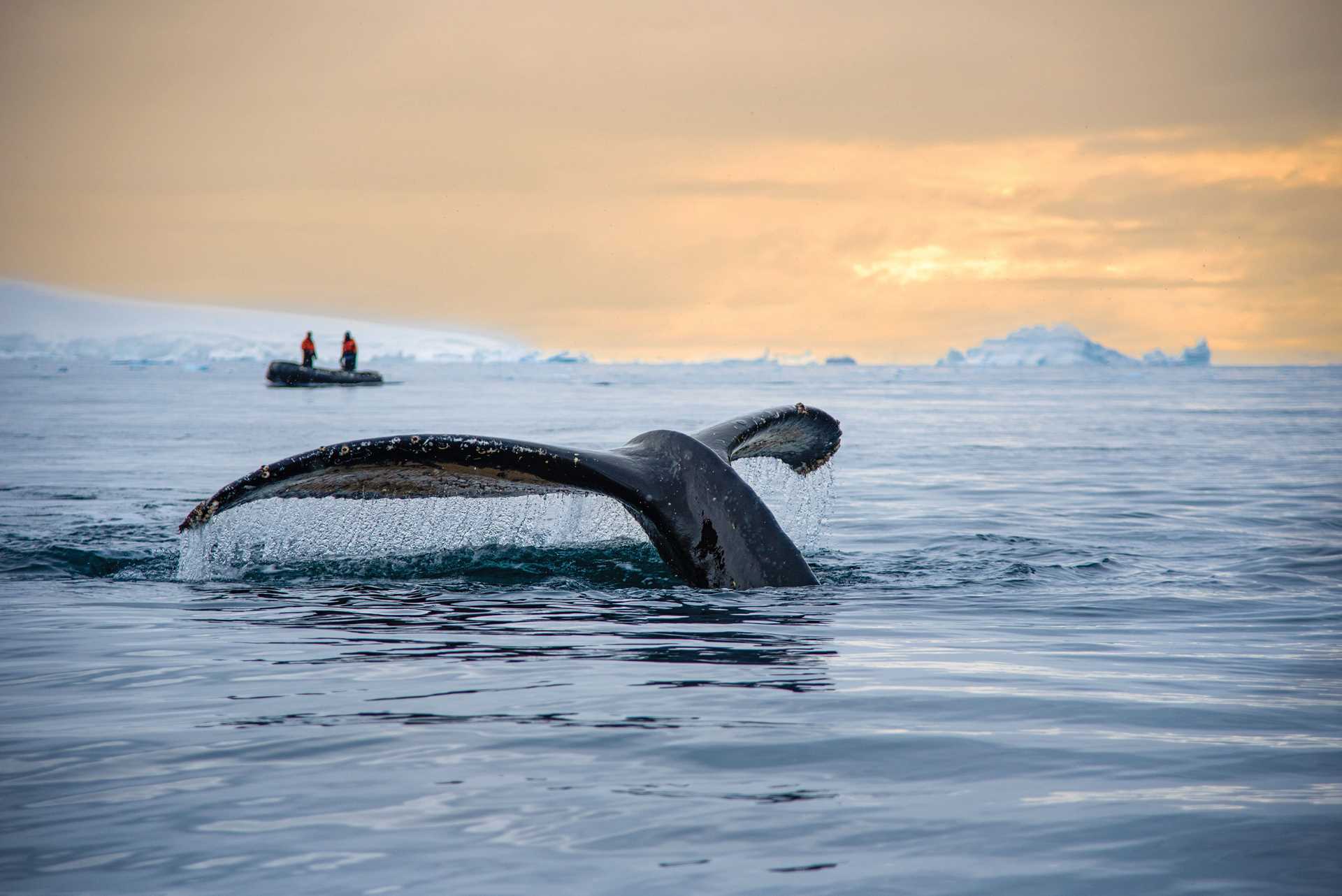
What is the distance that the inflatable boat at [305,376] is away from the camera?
5247 cm

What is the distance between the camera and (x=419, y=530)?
10242mm

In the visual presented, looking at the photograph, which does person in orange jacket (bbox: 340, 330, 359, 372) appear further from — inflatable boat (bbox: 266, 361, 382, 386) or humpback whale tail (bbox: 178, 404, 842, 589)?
humpback whale tail (bbox: 178, 404, 842, 589)

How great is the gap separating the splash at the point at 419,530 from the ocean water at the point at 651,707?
69 millimetres

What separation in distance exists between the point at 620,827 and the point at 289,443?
20.2m

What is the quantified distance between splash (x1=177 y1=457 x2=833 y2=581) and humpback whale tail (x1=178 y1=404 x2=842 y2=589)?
19.1 inches

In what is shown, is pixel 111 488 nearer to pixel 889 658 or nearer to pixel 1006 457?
pixel 889 658

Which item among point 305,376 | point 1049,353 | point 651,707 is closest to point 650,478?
point 651,707

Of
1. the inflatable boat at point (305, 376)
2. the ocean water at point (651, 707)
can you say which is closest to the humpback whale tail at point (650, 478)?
the ocean water at point (651, 707)

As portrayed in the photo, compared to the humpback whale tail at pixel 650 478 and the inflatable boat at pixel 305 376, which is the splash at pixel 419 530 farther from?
the inflatable boat at pixel 305 376

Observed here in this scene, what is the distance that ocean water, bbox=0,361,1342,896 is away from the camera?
10.5ft

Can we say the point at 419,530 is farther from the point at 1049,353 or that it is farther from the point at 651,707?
the point at 1049,353

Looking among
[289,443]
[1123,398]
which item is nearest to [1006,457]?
[289,443]

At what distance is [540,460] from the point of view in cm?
581

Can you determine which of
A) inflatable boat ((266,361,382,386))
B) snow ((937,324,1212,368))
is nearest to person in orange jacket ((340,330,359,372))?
inflatable boat ((266,361,382,386))
